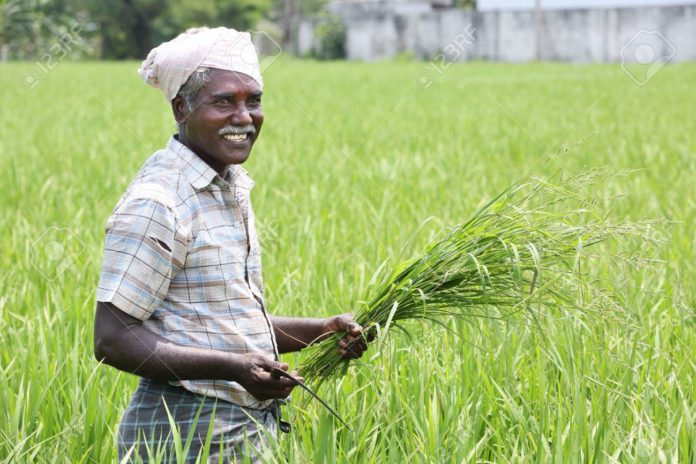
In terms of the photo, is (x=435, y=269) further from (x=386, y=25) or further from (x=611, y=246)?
(x=386, y=25)

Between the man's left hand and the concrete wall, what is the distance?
25.0 meters

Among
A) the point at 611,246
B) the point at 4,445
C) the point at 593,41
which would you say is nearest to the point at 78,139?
the point at 611,246

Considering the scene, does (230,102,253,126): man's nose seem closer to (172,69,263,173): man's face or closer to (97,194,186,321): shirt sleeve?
Answer: (172,69,263,173): man's face

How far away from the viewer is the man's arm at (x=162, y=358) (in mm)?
1644

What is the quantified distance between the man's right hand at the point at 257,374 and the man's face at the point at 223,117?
1.12 ft

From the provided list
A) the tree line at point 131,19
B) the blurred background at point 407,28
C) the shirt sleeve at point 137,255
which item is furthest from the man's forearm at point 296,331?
the tree line at point 131,19

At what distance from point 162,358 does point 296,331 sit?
38 cm

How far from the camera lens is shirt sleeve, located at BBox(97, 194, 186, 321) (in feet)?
5.38
